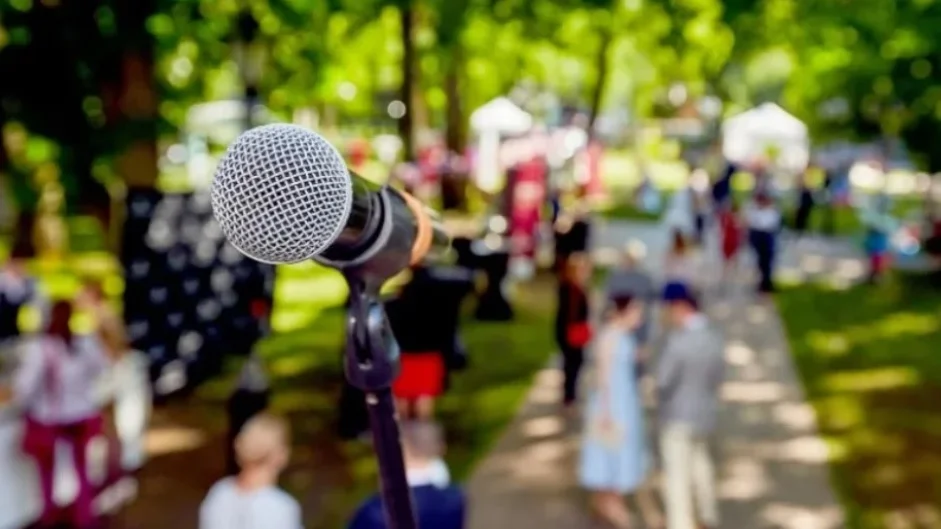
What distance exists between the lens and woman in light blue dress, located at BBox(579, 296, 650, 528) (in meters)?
7.00

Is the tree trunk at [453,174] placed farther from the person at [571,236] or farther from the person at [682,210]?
the person at [571,236]

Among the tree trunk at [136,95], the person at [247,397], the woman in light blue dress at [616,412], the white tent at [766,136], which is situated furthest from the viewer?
the white tent at [766,136]

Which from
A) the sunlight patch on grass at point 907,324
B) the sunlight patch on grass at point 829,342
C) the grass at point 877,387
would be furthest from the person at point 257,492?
the sunlight patch on grass at point 907,324

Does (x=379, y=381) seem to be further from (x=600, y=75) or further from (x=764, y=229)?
(x=600, y=75)

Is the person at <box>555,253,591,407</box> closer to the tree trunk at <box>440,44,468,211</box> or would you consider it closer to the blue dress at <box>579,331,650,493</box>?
the blue dress at <box>579,331,650,493</box>

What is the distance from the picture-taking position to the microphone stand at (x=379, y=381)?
5.71 ft

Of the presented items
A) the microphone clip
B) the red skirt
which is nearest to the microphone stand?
the microphone clip

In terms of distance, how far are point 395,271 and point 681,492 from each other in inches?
217

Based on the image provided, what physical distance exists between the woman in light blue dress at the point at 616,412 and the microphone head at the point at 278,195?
18.5 ft

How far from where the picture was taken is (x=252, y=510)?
13.9ft

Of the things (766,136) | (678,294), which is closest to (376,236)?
(678,294)

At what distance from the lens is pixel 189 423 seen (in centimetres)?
1009

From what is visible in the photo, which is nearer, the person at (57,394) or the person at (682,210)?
the person at (57,394)

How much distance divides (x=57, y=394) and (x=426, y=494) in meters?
3.54
